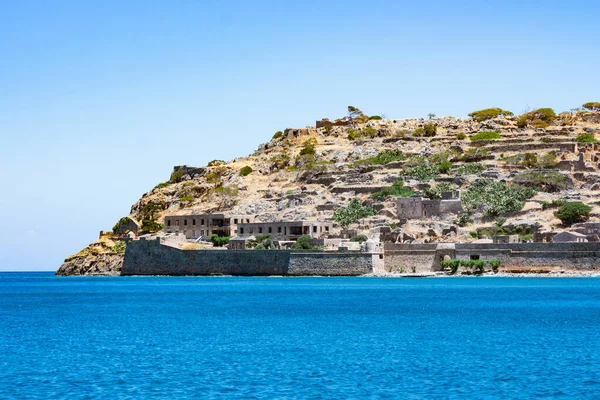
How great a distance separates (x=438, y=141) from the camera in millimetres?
113625

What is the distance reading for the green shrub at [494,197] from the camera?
85375 mm

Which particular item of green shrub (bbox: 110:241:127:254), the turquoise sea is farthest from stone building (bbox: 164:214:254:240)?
the turquoise sea

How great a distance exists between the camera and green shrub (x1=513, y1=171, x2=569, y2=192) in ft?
300

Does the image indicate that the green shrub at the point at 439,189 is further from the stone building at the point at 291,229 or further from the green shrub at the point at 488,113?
the green shrub at the point at 488,113

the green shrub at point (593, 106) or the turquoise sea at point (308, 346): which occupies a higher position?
the green shrub at point (593, 106)

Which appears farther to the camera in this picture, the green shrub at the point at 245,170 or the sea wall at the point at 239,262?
the green shrub at the point at 245,170

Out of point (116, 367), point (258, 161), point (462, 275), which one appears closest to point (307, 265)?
point (462, 275)

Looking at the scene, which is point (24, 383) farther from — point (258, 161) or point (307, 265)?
point (258, 161)

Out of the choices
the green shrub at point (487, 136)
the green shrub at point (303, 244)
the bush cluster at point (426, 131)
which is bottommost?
the green shrub at point (303, 244)

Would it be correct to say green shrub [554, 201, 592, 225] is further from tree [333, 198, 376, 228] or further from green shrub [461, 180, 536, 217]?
tree [333, 198, 376, 228]

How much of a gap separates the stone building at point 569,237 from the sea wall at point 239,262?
43.8 ft

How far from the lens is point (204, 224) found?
310 ft

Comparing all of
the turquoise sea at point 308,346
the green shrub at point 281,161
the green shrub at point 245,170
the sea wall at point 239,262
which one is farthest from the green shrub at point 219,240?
the turquoise sea at point 308,346

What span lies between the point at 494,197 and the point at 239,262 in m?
22.3
